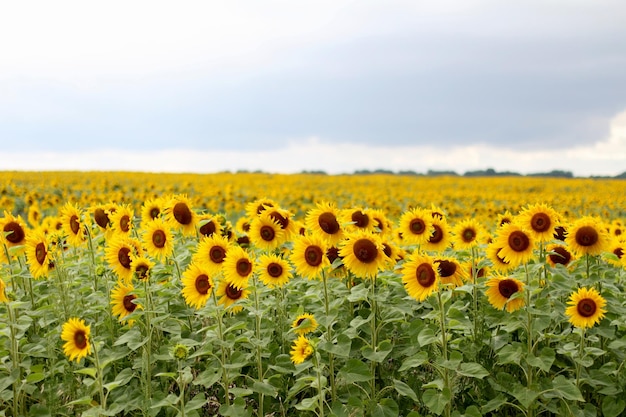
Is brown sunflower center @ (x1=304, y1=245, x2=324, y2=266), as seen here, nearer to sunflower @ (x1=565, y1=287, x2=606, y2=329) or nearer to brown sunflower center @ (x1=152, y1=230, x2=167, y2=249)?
brown sunflower center @ (x1=152, y1=230, x2=167, y2=249)

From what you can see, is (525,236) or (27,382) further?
(27,382)

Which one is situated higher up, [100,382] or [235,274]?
[235,274]

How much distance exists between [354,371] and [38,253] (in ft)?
9.25

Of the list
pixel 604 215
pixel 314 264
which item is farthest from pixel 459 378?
pixel 604 215

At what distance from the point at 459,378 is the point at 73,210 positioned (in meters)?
3.67

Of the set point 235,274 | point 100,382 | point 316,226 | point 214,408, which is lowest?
point 214,408

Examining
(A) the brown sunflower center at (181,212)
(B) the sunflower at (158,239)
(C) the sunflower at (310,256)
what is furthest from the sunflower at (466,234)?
(B) the sunflower at (158,239)

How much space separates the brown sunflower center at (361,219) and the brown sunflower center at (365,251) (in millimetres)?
797

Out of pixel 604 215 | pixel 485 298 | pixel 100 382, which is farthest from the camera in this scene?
pixel 604 215

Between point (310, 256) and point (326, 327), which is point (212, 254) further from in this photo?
point (326, 327)

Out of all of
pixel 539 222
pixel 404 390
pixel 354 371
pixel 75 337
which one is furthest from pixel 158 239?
pixel 539 222

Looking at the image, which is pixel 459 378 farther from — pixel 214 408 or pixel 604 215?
pixel 604 215

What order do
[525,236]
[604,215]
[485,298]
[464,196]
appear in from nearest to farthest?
[525,236] → [485,298] → [604,215] → [464,196]

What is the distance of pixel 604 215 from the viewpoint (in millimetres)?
19875
